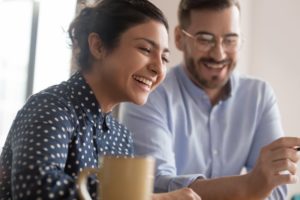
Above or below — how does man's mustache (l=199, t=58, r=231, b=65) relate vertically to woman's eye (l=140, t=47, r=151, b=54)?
below

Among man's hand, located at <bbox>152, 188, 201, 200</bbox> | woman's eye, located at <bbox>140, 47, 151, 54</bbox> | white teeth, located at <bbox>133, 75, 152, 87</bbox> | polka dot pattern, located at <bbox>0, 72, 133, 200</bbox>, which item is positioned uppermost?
woman's eye, located at <bbox>140, 47, 151, 54</bbox>

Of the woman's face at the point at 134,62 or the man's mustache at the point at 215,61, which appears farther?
the man's mustache at the point at 215,61

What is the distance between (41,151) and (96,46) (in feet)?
1.29

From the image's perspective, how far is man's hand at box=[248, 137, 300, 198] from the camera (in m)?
1.16

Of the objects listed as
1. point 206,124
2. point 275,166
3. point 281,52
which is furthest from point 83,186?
point 281,52

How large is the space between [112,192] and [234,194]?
65 cm

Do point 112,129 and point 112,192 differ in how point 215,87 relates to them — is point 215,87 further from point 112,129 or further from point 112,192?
point 112,192

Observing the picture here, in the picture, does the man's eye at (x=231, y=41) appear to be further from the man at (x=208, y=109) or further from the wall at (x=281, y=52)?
the wall at (x=281, y=52)

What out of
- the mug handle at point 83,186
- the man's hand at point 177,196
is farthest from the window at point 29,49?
the mug handle at point 83,186

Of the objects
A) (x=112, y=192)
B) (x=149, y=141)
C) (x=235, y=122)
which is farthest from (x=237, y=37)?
(x=112, y=192)

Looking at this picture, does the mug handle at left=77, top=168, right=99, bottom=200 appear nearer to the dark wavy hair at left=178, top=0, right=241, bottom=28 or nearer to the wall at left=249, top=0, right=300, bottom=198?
the dark wavy hair at left=178, top=0, right=241, bottom=28

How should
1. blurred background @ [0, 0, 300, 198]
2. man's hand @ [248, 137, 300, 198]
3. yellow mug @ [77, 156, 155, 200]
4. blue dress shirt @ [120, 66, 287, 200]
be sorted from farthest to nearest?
1. blurred background @ [0, 0, 300, 198]
2. blue dress shirt @ [120, 66, 287, 200]
3. man's hand @ [248, 137, 300, 198]
4. yellow mug @ [77, 156, 155, 200]

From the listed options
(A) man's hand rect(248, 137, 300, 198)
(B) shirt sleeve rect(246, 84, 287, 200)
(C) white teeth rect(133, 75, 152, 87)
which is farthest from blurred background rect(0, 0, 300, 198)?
(A) man's hand rect(248, 137, 300, 198)

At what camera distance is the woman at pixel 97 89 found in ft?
2.84
